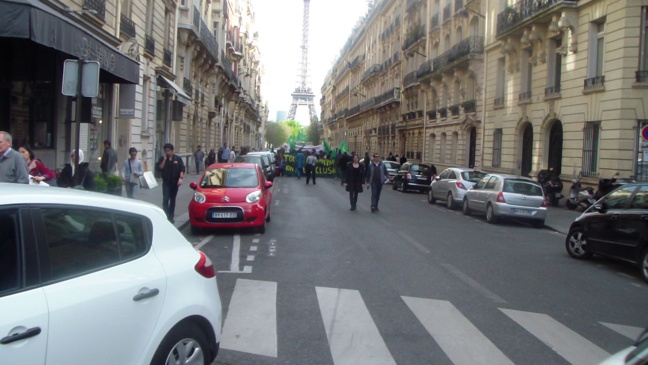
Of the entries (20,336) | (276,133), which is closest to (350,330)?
(20,336)

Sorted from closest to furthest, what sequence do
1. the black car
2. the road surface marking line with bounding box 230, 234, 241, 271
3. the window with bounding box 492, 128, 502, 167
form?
1. the road surface marking line with bounding box 230, 234, 241, 271
2. the black car
3. the window with bounding box 492, 128, 502, 167

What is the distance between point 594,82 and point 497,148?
9641mm

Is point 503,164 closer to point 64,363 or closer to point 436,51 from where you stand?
point 436,51

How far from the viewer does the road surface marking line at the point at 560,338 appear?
549 centimetres

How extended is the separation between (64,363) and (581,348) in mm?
4676

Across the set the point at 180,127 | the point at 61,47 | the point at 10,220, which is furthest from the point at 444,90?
the point at 10,220

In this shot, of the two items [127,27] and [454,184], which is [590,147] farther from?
[127,27]

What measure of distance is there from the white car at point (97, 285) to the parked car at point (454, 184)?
1764 centimetres

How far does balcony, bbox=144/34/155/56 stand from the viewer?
925 inches

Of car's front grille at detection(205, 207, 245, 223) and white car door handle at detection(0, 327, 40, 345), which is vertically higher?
white car door handle at detection(0, 327, 40, 345)

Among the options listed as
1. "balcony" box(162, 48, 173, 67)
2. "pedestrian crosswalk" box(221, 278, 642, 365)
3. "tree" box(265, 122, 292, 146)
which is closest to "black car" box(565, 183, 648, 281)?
"pedestrian crosswalk" box(221, 278, 642, 365)

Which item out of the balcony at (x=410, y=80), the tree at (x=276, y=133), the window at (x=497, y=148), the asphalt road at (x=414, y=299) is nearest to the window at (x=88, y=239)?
the asphalt road at (x=414, y=299)

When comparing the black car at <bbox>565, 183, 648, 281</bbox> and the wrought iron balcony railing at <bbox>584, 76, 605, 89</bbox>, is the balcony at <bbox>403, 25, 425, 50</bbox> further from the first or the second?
the black car at <bbox>565, 183, 648, 281</bbox>

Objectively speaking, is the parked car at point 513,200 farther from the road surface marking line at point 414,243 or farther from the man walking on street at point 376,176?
the road surface marking line at point 414,243
